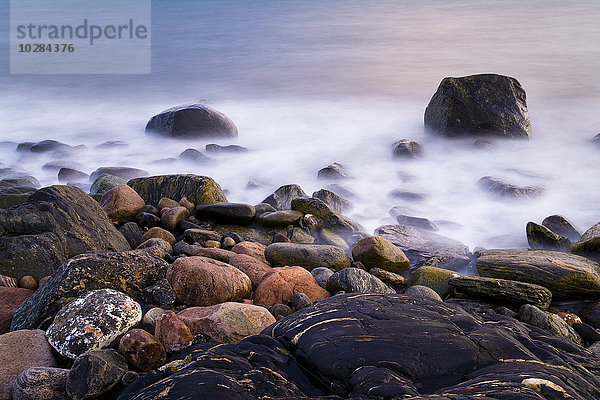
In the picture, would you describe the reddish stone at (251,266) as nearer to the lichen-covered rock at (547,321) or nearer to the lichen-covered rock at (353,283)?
the lichen-covered rock at (353,283)

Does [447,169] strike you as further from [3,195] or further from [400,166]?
[3,195]

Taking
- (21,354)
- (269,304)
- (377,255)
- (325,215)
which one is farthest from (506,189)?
(21,354)

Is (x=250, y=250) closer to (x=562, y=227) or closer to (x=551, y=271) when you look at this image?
(x=551, y=271)

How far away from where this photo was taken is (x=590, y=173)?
27.1ft

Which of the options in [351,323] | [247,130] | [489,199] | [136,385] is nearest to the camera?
[136,385]

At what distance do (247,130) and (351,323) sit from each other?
920 centimetres

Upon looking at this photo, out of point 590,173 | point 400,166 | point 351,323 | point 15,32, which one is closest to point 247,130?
point 400,166

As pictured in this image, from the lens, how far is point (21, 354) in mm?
2527

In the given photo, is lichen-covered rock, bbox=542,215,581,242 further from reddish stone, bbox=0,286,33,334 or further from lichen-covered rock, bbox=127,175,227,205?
reddish stone, bbox=0,286,33,334

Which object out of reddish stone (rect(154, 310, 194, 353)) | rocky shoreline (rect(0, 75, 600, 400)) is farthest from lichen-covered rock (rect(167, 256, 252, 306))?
reddish stone (rect(154, 310, 194, 353))

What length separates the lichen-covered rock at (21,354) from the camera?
7.80 feet

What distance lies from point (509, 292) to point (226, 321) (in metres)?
2.17

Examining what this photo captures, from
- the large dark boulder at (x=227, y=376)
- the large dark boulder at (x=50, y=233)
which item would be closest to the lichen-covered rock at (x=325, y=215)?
the large dark boulder at (x=50, y=233)

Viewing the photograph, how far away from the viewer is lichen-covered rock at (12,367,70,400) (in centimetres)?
217
